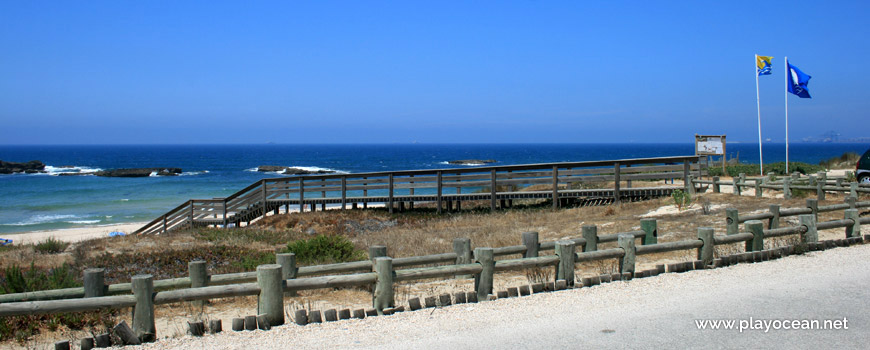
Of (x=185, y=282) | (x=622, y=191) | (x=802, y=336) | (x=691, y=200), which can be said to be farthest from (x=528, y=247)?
(x=622, y=191)

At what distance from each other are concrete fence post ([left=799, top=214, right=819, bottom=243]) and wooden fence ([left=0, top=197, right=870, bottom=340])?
0.05 ft

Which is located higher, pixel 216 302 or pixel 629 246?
pixel 629 246

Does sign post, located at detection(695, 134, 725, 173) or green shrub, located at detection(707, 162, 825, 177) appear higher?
sign post, located at detection(695, 134, 725, 173)

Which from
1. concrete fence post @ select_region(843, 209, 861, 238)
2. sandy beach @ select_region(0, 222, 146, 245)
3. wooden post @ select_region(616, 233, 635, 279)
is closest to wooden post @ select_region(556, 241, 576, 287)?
wooden post @ select_region(616, 233, 635, 279)

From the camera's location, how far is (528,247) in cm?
920

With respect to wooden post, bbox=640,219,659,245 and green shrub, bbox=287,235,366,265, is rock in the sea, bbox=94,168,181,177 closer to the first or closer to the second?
green shrub, bbox=287,235,366,265

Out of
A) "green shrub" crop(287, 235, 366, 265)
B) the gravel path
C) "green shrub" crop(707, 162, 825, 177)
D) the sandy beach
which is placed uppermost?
"green shrub" crop(707, 162, 825, 177)

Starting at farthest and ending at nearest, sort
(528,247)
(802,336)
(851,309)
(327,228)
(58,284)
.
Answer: (327,228), (528,247), (58,284), (851,309), (802,336)

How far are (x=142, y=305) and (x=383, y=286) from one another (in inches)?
96.9

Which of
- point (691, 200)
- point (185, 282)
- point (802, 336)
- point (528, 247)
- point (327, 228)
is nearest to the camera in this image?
point (802, 336)

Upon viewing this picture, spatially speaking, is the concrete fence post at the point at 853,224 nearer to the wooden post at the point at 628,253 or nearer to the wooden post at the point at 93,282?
the wooden post at the point at 628,253

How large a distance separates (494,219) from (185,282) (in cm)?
1282

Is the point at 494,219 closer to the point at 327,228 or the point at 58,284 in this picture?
the point at 327,228

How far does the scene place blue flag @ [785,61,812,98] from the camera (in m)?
27.0
